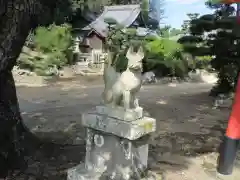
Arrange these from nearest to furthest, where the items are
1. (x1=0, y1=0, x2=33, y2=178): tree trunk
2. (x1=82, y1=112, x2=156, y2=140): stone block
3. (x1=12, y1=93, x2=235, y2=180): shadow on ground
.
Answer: (x1=82, y1=112, x2=156, y2=140): stone block < (x1=0, y1=0, x2=33, y2=178): tree trunk < (x1=12, y1=93, x2=235, y2=180): shadow on ground

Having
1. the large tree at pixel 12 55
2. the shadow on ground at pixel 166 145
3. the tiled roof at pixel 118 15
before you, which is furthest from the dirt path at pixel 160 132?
the tiled roof at pixel 118 15

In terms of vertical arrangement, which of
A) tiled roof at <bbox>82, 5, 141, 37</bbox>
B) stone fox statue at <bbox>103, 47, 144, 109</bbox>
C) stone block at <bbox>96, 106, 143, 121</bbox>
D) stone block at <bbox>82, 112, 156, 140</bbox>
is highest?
tiled roof at <bbox>82, 5, 141, 37</bbox>

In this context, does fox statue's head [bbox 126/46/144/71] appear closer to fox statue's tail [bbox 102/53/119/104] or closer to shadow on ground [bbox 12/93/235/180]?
fox statue's tail [bbox 102/53/119/104]

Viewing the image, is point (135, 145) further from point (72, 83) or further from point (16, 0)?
point (72, 83)

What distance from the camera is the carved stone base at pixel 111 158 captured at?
2.77m

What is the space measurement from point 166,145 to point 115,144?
212 cm

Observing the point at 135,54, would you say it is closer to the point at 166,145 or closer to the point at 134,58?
the point at 134,58

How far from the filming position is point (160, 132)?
541 cm

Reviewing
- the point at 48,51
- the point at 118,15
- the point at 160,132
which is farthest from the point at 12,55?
the point at 118,15

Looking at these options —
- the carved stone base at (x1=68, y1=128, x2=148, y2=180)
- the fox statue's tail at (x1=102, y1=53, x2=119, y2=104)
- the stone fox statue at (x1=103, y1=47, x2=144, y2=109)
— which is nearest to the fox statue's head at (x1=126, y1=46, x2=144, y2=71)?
the stone fox statue at (x1=103, y1=47, x2=144, y2=109)

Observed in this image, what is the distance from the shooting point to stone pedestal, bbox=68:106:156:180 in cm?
270

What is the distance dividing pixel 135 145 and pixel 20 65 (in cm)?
1159

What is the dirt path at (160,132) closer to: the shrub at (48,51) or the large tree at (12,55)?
the large tree at (12,55)

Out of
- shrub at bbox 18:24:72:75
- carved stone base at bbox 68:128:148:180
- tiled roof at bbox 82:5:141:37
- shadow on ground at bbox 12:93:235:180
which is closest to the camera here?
carved stone base at bbox 68:128:148:180
